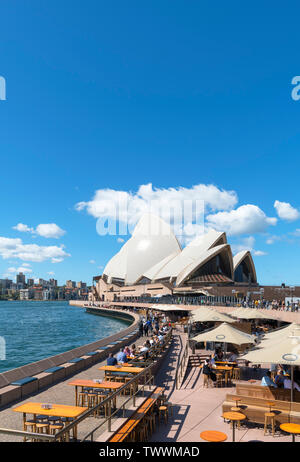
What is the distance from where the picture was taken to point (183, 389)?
1179 cm

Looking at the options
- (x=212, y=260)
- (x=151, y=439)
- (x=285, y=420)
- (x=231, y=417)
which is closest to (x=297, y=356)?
(x=285, y=420)

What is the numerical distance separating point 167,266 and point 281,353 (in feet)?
223

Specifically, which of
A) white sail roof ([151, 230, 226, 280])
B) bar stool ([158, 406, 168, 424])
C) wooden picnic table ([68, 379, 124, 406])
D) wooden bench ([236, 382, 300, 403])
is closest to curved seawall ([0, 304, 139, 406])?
wooden picnic table ([68, 379, 124, 406])

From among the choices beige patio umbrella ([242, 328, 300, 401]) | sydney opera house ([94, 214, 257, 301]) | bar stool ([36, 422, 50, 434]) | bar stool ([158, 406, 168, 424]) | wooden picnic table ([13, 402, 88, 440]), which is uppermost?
sydney opera house ([94, 214, 257, 301])

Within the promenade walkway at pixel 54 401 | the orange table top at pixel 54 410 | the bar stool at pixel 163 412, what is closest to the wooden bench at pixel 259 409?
the bar stool at pixel 163 412

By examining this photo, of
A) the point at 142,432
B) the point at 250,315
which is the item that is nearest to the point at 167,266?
the point at 250,315

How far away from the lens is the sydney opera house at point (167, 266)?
5978 centimetres

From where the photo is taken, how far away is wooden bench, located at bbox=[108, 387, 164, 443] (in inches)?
244

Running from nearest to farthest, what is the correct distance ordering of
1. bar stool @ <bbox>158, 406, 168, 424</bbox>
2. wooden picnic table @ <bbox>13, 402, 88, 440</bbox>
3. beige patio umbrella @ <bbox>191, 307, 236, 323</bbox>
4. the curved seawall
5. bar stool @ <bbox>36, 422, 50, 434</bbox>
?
wooden picnic table @ <bbox>13, 402, 88, 440</bbox>
bar stool @ <bbox>36, 422, 50, 434</bbox>
bar stool @ <bbox>158, 406, 168, 424</bbox>
the curved seawall
beige patio umbrella @ <bbox>191, 307, 236, 323</bbox>

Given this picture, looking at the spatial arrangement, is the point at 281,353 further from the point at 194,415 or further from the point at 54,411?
the point at 54,411

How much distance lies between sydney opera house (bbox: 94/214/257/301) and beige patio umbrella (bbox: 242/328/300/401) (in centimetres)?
4299

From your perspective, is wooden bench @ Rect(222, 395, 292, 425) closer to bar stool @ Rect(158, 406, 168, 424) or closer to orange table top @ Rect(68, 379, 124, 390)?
bar stool @ Rect(158, 406, 168, 424)

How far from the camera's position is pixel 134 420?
→ 7113mm
